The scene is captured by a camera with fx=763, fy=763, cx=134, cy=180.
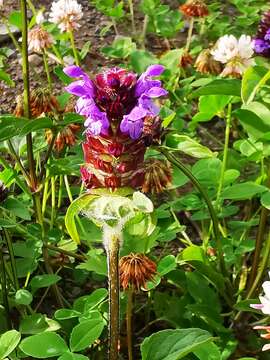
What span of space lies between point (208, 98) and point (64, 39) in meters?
0.97

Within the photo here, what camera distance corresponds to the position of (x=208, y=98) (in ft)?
5.30

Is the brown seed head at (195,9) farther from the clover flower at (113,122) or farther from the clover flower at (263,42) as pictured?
the clover flower at (113,122)

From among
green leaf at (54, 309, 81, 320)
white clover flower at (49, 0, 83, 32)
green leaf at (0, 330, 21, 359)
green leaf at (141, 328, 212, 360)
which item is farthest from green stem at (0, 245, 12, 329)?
white clover flower at (49, 0, 83, 32)

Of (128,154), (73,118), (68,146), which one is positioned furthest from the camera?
(68,146)

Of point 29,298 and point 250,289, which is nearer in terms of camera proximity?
point 29,298

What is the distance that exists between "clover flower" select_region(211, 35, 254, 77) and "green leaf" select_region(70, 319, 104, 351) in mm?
856

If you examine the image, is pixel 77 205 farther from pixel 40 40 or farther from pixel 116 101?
pixel 40 40

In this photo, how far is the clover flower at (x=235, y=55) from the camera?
1.91m

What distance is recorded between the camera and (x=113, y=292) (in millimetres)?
1233

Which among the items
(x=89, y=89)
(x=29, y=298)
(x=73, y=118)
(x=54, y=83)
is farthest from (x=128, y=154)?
(x=54, y=83)

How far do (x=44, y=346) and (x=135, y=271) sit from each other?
234 mm

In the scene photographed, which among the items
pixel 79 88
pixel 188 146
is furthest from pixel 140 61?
pixel 79 88

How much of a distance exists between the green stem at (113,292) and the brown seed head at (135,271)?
124 mm

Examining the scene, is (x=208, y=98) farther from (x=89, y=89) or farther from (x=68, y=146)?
(x=89, y=89)
